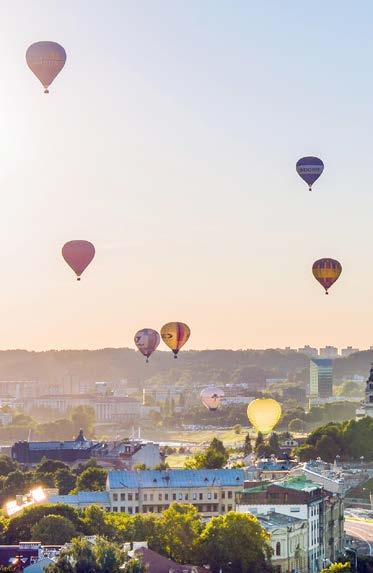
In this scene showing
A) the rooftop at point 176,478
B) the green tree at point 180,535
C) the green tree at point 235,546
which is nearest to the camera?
the green tree at point 235,546

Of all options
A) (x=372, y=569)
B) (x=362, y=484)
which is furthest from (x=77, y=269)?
(x=362, y=484)

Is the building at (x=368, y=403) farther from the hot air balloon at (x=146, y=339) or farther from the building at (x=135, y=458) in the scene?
the hot air balloon at (x=146, y=339)

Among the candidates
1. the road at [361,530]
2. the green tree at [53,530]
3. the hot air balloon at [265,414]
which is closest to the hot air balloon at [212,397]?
the hot air balloon at [265,414]

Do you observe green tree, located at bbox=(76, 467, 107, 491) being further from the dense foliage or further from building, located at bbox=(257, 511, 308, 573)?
the dense foliage

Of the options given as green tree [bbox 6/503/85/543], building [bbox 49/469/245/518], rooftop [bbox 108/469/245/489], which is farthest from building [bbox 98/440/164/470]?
green tree [bbox 6/503/85/543]

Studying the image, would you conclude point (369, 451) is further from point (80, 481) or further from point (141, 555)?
point (141, 555)
